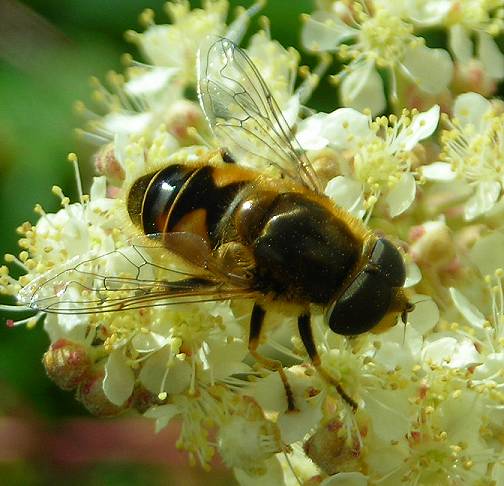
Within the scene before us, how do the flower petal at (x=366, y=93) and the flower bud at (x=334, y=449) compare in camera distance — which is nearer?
the flower bud at (x=334, y=449)

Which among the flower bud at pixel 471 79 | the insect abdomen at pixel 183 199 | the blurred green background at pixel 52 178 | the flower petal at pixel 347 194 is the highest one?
the insect abdomen at pixel 183 199

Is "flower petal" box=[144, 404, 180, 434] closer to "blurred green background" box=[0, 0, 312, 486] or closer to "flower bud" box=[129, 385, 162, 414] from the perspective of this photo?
"flower bud" box=[129, 385, 162, 414]

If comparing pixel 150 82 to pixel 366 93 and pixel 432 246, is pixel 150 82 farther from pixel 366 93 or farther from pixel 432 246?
pixel 432 246

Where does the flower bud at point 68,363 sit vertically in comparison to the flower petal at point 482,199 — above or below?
below

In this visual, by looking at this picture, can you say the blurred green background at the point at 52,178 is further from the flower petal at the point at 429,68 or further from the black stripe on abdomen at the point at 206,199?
the black stripe on abdomen at the point at 206,199

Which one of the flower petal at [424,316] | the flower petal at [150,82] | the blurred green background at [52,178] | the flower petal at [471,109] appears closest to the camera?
the flower petal at [424,316]

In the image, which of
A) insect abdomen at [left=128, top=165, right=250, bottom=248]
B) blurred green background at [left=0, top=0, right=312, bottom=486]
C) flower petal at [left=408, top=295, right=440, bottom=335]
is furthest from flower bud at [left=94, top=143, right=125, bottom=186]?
flower petal at [left=408, top=295, right=440, bottom=335]

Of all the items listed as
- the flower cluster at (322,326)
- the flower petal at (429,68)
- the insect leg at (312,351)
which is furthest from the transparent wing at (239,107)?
the flower petal at (429,68)
